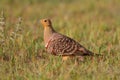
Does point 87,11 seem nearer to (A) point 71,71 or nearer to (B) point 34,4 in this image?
(B) point 34,4

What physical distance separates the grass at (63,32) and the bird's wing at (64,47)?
4.9 inches

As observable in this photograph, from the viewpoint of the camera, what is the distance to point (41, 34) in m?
10.6

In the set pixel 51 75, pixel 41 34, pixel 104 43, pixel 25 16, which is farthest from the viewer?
pixel 25 16

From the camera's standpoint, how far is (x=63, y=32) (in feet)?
35.2

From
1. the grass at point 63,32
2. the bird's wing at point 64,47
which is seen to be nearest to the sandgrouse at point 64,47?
the bird's wing at point 64,47

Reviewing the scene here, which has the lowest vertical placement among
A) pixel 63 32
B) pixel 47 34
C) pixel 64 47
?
pixel 64 47

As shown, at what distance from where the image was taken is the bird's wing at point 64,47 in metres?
8.06

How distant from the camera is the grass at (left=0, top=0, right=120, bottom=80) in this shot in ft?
24.6

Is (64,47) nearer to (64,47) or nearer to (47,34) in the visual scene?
(64,47)

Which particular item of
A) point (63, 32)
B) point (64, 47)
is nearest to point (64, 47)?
point (64, 47)

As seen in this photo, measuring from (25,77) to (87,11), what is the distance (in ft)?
21.3

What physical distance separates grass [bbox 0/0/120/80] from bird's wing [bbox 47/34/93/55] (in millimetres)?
124

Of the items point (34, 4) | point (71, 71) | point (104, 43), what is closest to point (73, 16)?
point (34, 4)

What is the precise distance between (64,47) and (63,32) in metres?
2.65
